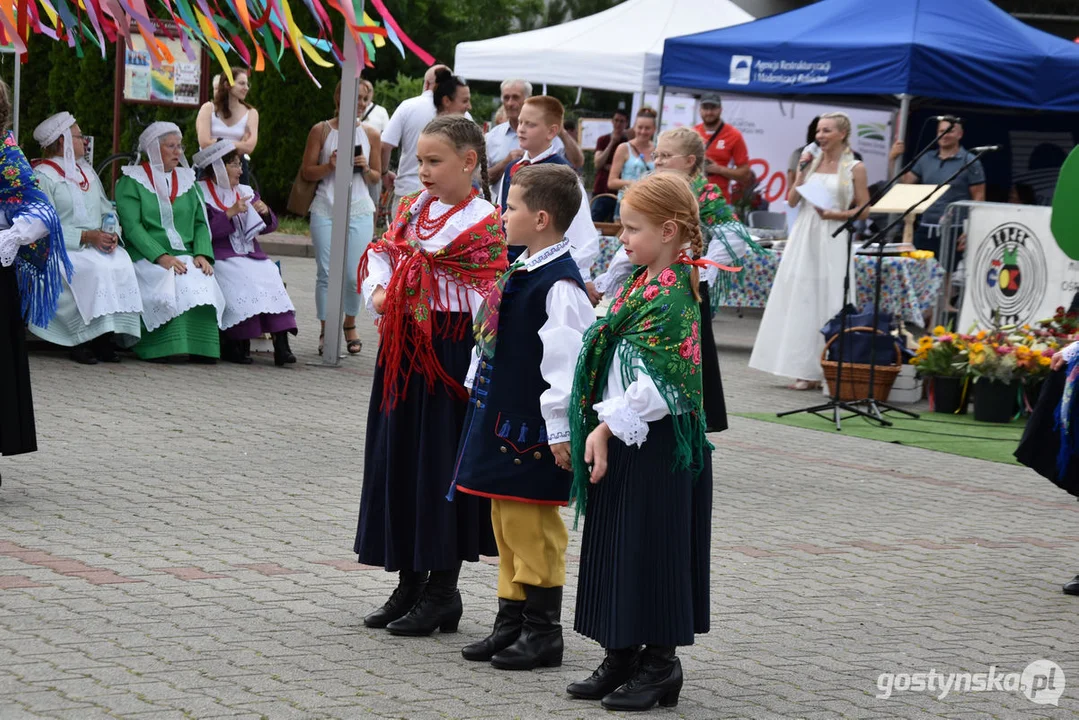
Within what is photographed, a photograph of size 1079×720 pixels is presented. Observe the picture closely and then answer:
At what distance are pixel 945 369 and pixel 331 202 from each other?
491cm

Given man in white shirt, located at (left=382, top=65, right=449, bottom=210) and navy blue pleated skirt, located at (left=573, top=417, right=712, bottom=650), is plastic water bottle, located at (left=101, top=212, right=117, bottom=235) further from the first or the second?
navy blue pleated skirt, located at (left=573, top=417, right=712, bottom=650)

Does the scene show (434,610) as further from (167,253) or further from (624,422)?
(167,253)

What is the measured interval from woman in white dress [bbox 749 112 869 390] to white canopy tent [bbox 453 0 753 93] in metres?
7.20

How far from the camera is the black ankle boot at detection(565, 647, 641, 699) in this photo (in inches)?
173

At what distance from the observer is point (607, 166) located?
18.2 m

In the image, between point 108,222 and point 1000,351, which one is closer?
point 1000,351

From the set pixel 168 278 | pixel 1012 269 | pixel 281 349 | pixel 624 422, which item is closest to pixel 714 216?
pixel 624 422

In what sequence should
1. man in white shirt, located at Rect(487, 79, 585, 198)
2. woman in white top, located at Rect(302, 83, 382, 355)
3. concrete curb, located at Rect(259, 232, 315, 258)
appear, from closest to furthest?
1. man in white shirt, located at Rect(487, 79, 585, 198)
2. woman in white top, located at Rect(302, 83, 382, 355)
3. concrete curb, located at Rect(259, 232, 315, 258)

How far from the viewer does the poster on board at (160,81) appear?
12391mm

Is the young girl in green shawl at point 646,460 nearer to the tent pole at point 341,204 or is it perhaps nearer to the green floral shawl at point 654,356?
the green floral shawl at point 654,356

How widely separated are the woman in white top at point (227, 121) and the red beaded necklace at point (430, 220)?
706cm

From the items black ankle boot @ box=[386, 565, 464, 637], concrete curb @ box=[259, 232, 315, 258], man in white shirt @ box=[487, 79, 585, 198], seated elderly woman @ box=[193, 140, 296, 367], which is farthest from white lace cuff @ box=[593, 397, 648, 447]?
concrete curb @ box=[259, 232, 315, 258]

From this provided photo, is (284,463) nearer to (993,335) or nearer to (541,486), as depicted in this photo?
(541,486)

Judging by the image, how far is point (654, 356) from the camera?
4258 millimetres
